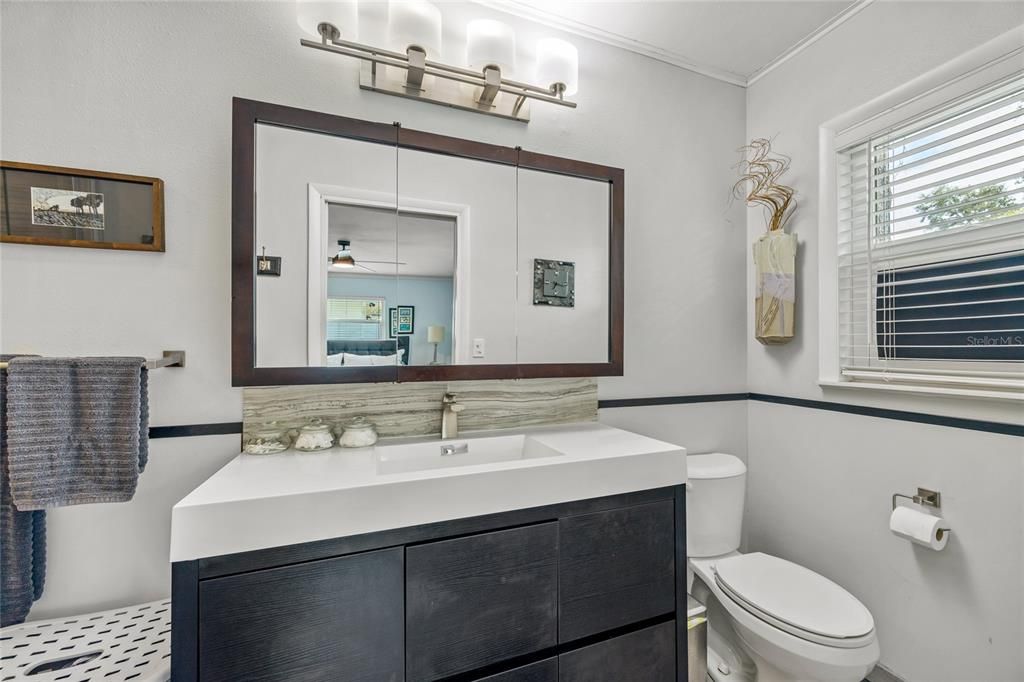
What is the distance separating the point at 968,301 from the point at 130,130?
2574 millimetres

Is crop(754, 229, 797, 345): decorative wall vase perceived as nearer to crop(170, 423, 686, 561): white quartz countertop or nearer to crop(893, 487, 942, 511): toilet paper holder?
crop(893, 487, 942, 511): toilet paper holder

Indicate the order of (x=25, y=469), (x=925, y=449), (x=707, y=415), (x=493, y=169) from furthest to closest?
(x=707, y=415) < (x=493, y=169) < (x=925, y=449) < (x=25, y=469)

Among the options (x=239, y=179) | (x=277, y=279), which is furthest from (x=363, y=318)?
(x=239, y=179)

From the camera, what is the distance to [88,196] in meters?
1.16

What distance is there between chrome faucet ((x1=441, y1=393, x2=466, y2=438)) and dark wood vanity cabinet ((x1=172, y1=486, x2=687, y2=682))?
0.44 m

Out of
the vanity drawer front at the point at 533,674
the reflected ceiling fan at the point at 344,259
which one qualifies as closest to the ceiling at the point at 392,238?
the reflected ceiling fan at the point at 344,259

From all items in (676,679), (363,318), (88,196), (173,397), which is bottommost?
(676,679)

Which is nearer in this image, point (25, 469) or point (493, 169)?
point (25, 469)

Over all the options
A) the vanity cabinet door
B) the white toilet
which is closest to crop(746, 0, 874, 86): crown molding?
the white toilet

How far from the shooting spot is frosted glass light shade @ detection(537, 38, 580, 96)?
1525 mm

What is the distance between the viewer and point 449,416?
4.75ft

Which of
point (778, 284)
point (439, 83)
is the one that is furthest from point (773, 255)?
point (439, 83)

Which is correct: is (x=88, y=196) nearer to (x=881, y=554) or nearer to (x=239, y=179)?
(x=239, y=179)

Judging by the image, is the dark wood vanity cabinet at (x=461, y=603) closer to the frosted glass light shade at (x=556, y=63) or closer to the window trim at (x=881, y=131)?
the window trim at (x=881, y=131)
